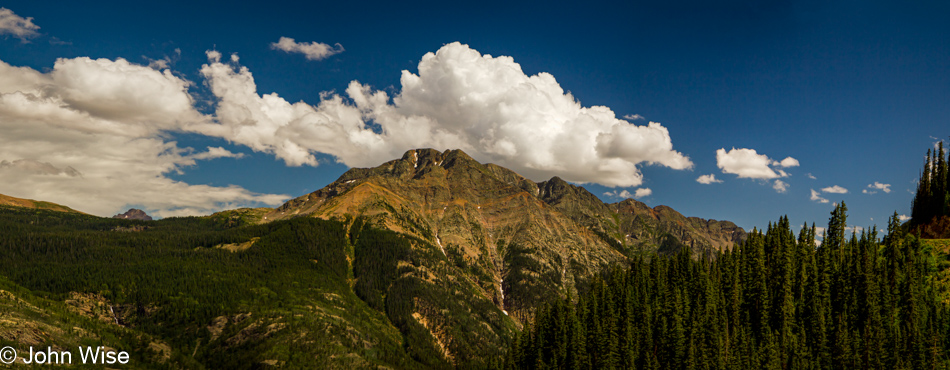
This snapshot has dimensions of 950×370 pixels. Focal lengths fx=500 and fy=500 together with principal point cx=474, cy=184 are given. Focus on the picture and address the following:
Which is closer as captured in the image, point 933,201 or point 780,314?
point 780,314

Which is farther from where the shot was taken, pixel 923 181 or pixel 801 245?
pixel 923 181

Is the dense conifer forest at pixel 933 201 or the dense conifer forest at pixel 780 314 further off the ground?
the dense conifer forest at pixel 933 201

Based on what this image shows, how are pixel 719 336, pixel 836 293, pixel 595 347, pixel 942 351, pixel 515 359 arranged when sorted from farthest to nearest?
pixel 515 359, pixel 595 347, pixel 836 293, pixel 719 336, pixel 942 351

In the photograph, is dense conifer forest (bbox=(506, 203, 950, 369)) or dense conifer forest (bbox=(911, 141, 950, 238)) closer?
dense conifer forest (bbox=(506, 203, 950, 369))

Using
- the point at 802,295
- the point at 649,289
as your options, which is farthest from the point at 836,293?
the point at 649,289

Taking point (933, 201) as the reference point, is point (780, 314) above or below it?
below

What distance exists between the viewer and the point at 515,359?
7323 inches

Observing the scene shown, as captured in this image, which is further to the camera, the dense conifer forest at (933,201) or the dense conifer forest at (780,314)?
the dense conifer forest at (933,201)

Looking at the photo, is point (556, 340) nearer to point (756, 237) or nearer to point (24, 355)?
point (756, 237)

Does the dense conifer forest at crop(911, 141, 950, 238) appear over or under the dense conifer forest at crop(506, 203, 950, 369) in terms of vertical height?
over

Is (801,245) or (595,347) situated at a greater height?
(801,245)

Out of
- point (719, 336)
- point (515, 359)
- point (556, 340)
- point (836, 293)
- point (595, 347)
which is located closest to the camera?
point (719, 336)

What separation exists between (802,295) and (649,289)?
46376 mm

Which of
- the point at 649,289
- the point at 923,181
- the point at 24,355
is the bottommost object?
the point at 24,355
